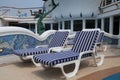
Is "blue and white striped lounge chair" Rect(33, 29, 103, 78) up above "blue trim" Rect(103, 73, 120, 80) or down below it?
above

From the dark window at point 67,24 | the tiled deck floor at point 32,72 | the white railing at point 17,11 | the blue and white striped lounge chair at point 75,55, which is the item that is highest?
the white railing at point 17,11

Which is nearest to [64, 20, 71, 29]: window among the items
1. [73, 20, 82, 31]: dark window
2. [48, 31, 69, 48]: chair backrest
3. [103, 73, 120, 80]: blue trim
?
[73, 20, 82, 31]: dark window

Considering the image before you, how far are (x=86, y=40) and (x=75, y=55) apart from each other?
3.67 ft

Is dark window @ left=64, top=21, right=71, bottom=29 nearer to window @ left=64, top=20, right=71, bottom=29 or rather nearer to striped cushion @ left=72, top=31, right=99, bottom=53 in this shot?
window @ left=64, top=20, right=71, bottom=29

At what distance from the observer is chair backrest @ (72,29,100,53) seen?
6160mm

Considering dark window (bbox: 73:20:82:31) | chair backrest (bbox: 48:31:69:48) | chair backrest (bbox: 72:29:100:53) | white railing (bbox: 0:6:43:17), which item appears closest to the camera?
chair backrest (bbox: 72:29:100:53)

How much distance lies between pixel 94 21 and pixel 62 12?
464cm

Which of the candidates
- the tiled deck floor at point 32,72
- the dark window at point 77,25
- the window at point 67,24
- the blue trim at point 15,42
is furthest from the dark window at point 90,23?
the tiled deck floor at point 32,72

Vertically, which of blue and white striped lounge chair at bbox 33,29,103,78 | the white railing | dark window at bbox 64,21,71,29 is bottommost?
dark window at bbox 64,21,71,29

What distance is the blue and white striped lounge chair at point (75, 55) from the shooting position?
5.00 metres

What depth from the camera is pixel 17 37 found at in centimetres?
857

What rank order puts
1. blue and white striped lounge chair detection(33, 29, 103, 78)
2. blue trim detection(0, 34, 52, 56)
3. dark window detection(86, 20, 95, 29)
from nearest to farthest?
1. blue and white striped lounge chair detection(33, 29, 103, 78)
2. blue trim detection(0, 34, 52, 56)
3. dark window detection(86, 20, 95, 29)

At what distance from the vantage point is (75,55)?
5.53m

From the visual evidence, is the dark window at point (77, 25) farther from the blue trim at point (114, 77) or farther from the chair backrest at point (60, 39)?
the blue trim at point (114, 77)
